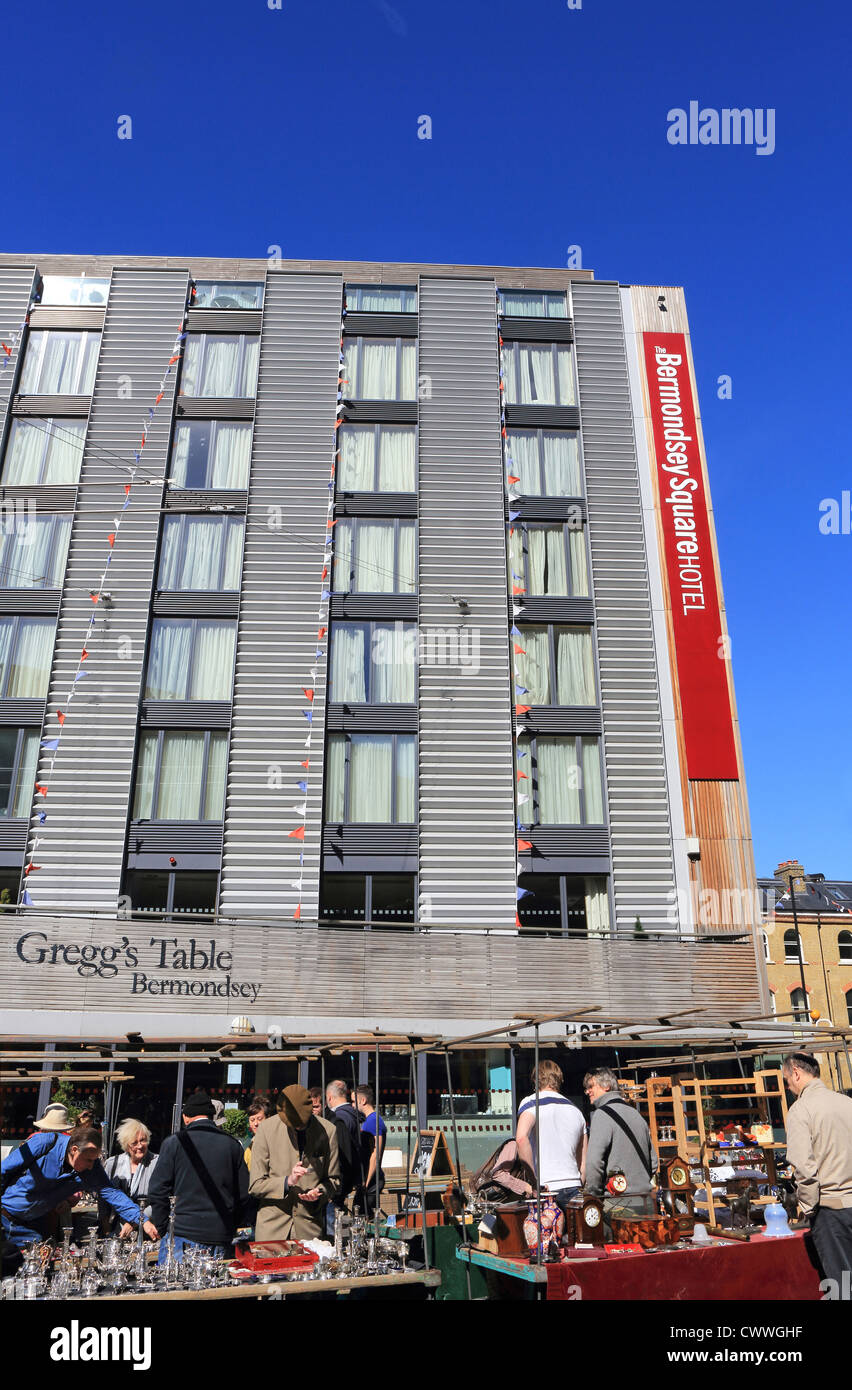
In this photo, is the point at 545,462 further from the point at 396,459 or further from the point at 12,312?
the point at 12,312

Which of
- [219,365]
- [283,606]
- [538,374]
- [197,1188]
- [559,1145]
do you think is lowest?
[197,1188]

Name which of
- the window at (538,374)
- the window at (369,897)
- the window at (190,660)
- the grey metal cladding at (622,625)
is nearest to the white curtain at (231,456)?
the window at (190,660)

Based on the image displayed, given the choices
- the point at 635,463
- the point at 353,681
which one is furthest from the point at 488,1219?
the point at 635,463

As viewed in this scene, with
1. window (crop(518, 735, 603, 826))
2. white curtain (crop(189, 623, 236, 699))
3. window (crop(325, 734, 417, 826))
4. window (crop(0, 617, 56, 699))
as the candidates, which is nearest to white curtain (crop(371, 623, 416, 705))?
window (crop(325, 734, 417, 826))

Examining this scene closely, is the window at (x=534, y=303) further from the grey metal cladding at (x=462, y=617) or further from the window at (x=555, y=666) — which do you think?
the window at (x=555, y=666)

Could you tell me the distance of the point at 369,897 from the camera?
22500mm

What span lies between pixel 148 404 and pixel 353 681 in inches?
359

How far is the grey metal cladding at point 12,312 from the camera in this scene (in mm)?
26281

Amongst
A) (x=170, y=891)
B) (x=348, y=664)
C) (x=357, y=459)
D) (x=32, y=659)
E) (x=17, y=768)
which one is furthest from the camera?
(x=357, y=459)

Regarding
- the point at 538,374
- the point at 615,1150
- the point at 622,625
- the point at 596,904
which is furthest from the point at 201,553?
the point at 615,1150

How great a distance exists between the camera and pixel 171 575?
24.9 metres

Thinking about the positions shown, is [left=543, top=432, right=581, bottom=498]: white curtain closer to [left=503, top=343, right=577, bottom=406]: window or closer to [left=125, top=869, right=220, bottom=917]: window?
[left=503, top=343, right=577, bottom=406]: window

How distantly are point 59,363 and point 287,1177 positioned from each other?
23472mm
